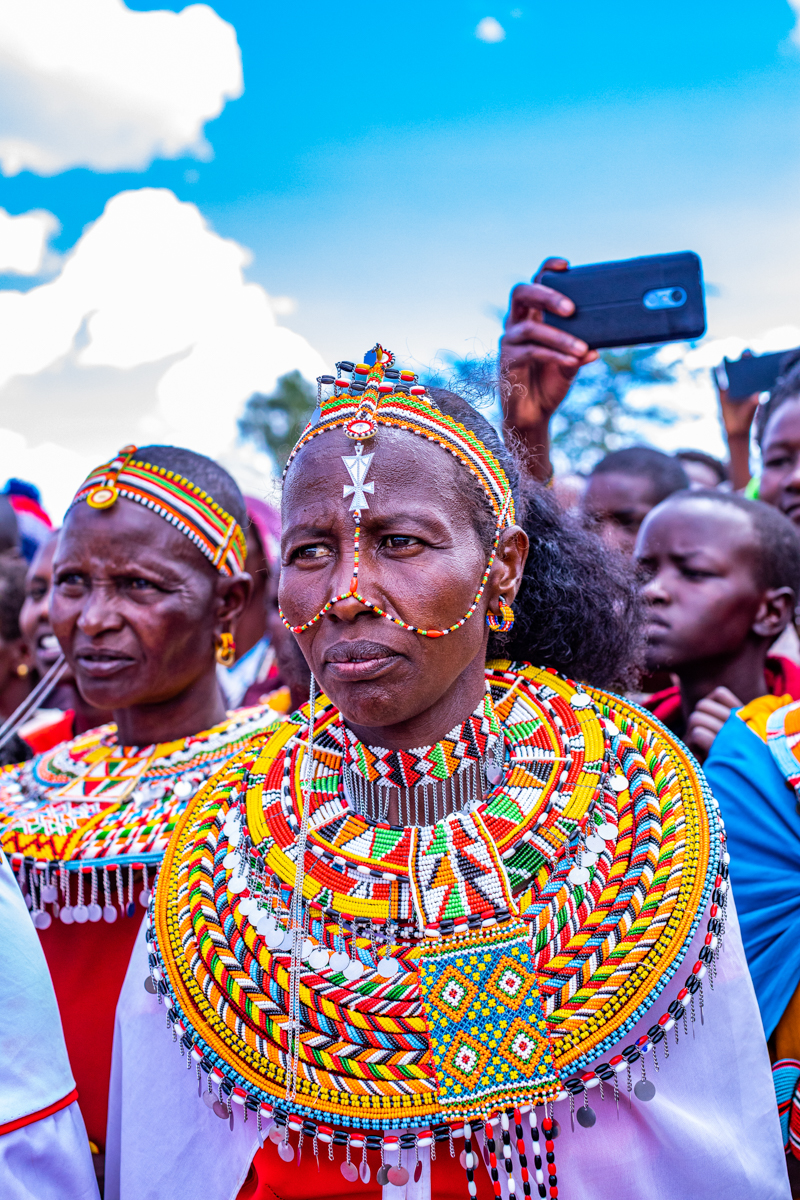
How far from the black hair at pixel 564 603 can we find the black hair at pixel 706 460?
4.20 meters

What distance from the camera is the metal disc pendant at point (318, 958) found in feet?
5.53

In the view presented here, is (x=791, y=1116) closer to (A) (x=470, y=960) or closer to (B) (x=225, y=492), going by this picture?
(A) (x=470, y=960)

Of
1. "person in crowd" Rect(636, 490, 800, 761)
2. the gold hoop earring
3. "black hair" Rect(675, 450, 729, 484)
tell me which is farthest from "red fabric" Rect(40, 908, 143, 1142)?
"black hair" Rect(675, 450, 729, 484)

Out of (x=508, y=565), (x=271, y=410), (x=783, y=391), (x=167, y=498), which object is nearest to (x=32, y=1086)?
(x=508, y=565)

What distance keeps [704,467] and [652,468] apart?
1660 mm

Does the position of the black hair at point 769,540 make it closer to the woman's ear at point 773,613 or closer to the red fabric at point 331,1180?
the woman's ear at point 773,613

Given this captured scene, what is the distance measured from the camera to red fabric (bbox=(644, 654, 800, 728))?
10.4 ft

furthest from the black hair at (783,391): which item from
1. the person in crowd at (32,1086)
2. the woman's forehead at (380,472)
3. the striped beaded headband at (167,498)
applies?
the person in crowd at (32,1086)

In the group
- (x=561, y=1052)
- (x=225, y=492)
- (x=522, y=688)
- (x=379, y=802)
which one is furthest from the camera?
(x=225, y=492)

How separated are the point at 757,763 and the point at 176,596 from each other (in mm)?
1553

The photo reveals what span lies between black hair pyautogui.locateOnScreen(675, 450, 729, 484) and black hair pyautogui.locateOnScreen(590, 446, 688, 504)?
1.42 m

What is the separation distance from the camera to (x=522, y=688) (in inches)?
81.0

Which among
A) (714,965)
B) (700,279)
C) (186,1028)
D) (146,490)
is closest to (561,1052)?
(714,965)

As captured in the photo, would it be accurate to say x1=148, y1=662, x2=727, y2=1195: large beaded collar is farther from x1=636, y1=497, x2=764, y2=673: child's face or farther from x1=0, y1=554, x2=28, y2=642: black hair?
x1=0, y1=554, x2=28, y2=642: black hair
